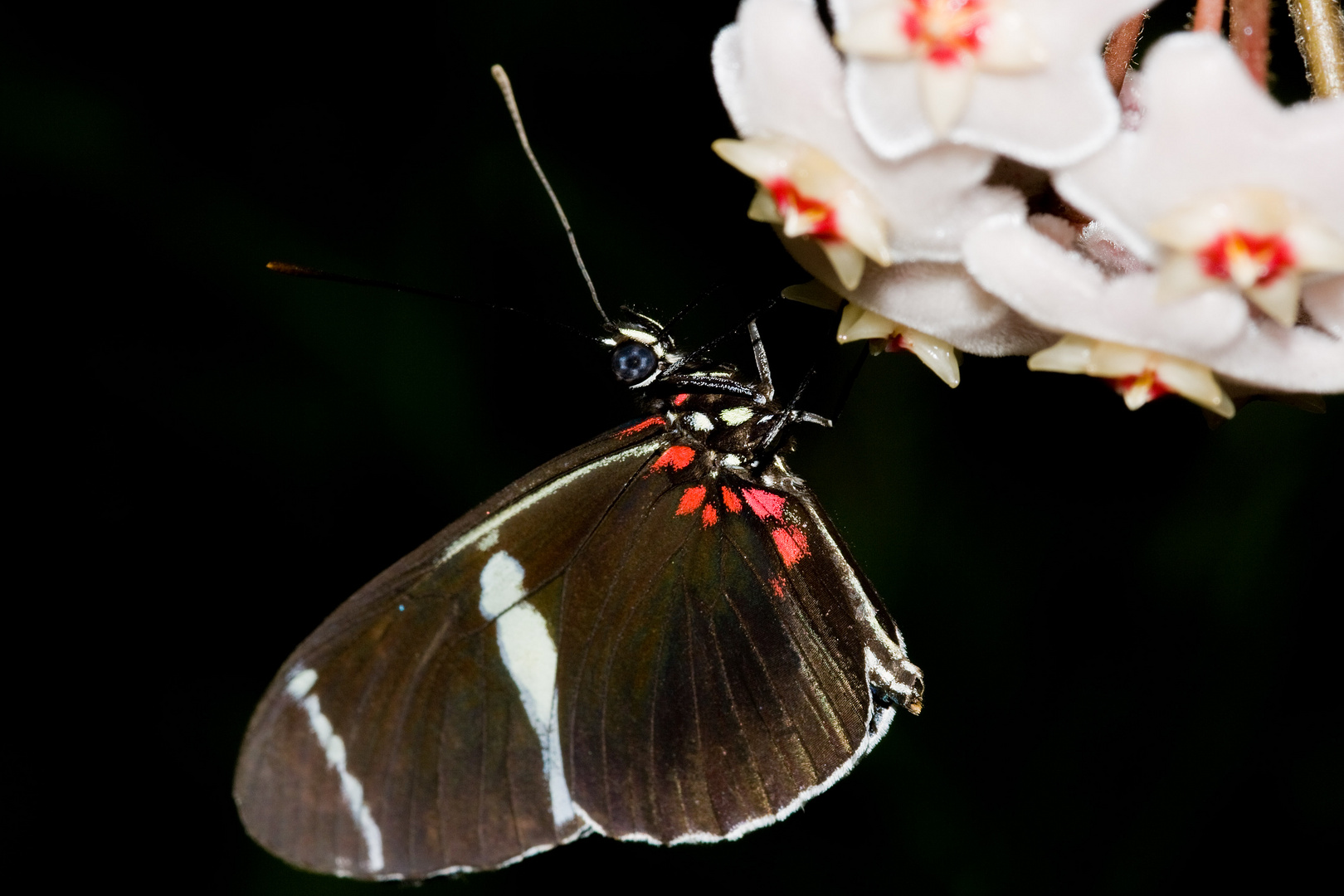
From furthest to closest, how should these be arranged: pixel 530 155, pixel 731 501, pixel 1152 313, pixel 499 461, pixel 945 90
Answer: pixel 499 461
pixel 731 501
pixel 530 155
pixel 1152 313
pixel 945 90

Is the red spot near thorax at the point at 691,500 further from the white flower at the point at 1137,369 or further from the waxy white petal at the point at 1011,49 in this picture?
the waxy white petal at the point at 1011,49

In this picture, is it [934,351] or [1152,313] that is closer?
[1152,313]

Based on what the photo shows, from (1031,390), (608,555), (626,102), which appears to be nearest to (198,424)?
(626,102)

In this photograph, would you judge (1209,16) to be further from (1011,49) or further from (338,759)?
(338,759)

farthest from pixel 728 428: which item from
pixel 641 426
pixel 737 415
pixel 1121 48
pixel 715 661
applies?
pixel 1121 48

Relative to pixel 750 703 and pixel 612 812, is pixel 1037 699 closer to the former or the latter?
pixel 750 703

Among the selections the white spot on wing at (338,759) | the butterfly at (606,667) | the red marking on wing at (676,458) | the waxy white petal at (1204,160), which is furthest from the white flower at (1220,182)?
the white spot on wing at (338,759)
